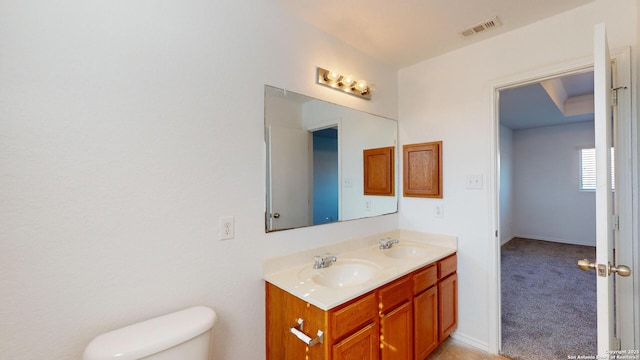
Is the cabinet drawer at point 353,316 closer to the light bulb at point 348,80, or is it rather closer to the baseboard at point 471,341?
the baseboard at point 471,341

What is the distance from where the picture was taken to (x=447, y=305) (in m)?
2.14

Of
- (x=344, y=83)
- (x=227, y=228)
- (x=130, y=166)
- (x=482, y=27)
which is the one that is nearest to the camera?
(x=130, y=166)

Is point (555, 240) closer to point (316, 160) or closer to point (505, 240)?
point (505, 240)

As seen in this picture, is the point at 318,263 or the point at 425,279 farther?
the point at 425,279

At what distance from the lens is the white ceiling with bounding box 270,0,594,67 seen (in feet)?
5.51

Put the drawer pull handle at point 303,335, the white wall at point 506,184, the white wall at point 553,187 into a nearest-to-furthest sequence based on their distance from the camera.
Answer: the drawer pull handle at point 303,335 → the white wall at point 553,187 → the white wall at point 506,184

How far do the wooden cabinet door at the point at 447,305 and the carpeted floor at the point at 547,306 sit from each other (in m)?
0.42

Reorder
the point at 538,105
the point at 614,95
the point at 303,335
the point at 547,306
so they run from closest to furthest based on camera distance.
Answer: the point at 303,335 < the point at 614,95 < the point at 547,306 < the point at 538,105

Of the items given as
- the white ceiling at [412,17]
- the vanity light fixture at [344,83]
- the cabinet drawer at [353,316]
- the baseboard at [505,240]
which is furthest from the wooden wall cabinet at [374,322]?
the baseboard at [505,240]

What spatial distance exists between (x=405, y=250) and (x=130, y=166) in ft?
6.86

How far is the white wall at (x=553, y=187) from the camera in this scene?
5250 millimetres

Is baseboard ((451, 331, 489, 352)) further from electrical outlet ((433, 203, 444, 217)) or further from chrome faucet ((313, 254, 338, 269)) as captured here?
chrome faucet ((313, 254, 338, 269))

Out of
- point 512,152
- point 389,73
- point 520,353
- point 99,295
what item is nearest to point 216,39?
point 99,295

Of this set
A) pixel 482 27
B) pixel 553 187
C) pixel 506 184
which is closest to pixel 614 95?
pixel 482 27
